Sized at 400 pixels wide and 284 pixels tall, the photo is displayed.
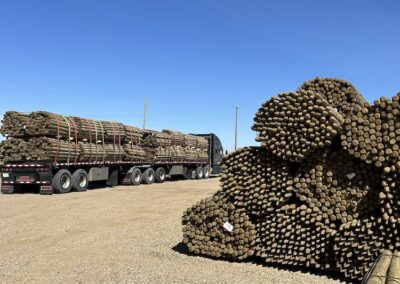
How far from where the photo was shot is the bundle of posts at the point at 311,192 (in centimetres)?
673

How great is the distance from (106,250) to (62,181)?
11502 millimetres

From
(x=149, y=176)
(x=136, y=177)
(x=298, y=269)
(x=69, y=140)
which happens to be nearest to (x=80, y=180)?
(x=69, y=140)

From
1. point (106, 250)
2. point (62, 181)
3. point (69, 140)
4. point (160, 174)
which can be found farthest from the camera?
point (160, 174)

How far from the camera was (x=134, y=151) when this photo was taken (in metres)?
24.8

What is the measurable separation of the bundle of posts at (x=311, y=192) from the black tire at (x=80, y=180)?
12.7 meters

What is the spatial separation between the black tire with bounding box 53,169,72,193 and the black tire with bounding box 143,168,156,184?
677cm

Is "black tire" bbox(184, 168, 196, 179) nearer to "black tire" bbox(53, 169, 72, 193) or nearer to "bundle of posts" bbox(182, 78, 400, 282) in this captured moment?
"black tire" bbox(53, 169, 72, 193)

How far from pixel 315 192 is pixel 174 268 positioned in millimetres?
2865

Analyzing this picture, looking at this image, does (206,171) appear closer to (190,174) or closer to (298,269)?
(190,174)

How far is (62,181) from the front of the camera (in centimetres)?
1944

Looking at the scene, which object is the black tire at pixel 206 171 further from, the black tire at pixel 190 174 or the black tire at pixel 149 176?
the black tire at pixel 149 176

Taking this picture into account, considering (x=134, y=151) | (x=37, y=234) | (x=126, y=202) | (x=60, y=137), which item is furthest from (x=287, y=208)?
(x=134, y=151)

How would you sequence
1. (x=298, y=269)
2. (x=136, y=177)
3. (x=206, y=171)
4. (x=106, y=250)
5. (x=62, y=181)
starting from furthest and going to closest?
(x=206, y=171)
(x=136, y=177)
(x=62, y=181)
(x=106, y=250)
(x=298, y=269)

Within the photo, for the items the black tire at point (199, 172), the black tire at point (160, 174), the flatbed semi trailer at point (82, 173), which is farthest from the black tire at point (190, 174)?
the black tire at point (160, 174)
